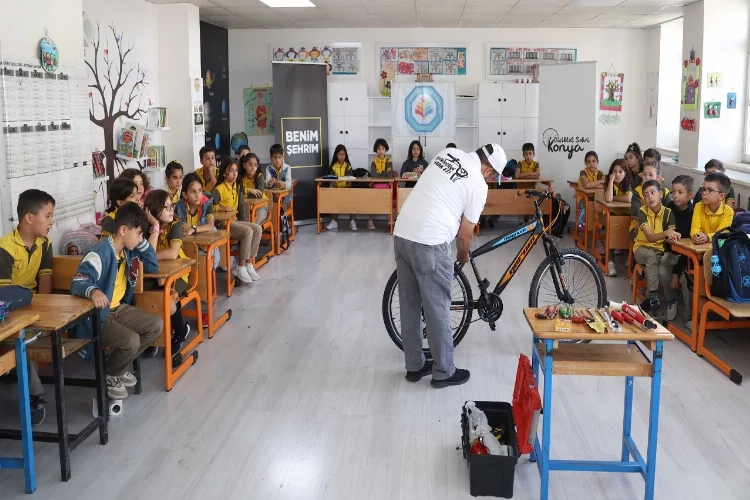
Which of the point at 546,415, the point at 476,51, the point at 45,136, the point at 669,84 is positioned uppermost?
the point at 476,51

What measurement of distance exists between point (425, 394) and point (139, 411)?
155cm

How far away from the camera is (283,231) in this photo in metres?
8.57

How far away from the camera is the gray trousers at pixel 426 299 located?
4.11m

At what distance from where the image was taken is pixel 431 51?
10.8 metres

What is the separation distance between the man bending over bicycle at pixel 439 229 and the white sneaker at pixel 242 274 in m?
2.76

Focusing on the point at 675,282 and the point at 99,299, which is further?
the point at 675,282

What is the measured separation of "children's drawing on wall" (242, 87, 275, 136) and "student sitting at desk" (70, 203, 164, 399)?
6.98m

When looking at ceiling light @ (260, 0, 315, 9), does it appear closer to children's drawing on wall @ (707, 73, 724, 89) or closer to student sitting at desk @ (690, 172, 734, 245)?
children's drawing on wall @ (707, 73, 724, 89)

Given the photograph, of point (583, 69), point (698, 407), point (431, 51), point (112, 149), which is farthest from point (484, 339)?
point (431, 51)

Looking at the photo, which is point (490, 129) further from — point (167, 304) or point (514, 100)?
point (167, 304)

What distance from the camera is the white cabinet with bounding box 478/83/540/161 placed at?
1061 centimetres

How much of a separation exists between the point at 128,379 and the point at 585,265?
2.93 m

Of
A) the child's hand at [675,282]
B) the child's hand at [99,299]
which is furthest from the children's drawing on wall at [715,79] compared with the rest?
A: the child's hand at [99,299]

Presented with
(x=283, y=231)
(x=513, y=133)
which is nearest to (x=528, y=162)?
(x=513, y=133)
